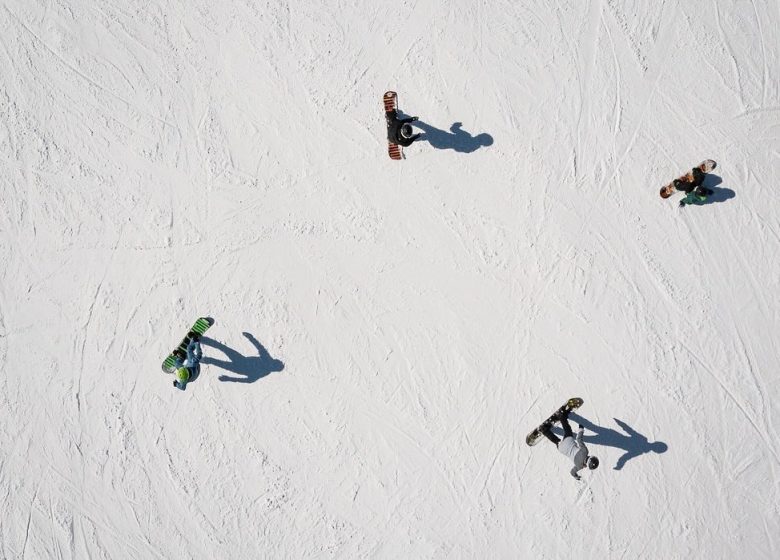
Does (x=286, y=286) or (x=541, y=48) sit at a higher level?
(x=541, y=48)

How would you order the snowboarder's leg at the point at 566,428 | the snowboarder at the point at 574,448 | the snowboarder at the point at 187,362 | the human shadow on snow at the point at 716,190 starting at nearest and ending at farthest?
the snowboarder at the point at 574,448, the snowboarder's leg at the point at 566,428, the snowboarder at the point at 187,362, the human shadow on snow at the point at 716,190

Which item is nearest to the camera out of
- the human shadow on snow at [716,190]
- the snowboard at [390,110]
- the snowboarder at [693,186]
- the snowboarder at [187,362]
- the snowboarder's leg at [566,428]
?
the snowboarder's leg at [566,428]

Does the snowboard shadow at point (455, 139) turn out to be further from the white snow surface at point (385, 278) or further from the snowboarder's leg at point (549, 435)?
the snowboarder's leg at point (549, 435)

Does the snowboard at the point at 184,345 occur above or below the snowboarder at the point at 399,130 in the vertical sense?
below

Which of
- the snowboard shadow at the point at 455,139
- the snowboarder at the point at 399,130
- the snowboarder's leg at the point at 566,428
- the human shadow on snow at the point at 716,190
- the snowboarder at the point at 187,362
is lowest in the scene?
the snowboarder at the point at 187,362

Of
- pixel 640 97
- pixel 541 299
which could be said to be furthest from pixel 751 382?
pixel 640 97

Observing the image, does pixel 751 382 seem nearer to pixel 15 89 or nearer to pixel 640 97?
pixel 640 97

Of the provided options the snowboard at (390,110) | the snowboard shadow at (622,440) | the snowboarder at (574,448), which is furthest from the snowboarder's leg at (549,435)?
the snowboard at (390,110)
